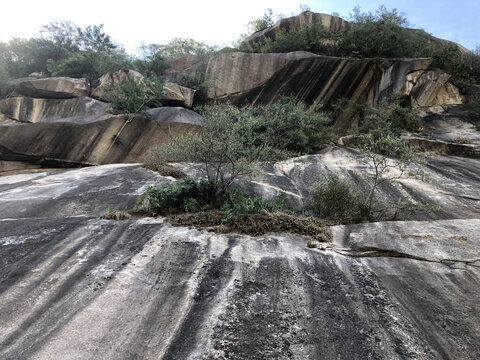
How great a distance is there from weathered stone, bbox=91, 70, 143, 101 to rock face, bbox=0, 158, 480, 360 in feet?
40.9

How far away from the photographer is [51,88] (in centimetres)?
1551

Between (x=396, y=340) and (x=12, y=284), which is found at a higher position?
(x=396, y=340)

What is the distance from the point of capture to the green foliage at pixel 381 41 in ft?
56.0

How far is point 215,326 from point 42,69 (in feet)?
80.9

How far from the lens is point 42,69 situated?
19.6m

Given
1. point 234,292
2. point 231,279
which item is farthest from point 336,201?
point 234,292

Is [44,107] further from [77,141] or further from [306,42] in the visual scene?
[306,42]

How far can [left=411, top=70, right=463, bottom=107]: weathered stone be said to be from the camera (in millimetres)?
15945

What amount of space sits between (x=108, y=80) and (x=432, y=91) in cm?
2082

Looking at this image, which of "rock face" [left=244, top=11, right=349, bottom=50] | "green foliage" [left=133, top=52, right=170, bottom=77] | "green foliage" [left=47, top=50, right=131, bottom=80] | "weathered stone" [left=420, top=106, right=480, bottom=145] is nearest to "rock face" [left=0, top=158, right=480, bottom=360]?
"weathered stone" [left=420, top=106, right=480, bottom=145]

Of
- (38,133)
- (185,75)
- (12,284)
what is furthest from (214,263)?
(185,75)

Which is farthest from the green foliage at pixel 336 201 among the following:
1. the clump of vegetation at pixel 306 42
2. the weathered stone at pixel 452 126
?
the clump of vegetation at pixel 306 42

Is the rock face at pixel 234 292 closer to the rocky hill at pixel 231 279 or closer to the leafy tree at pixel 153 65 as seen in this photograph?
the rocky hill at pixel 231 279

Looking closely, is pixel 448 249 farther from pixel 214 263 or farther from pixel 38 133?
pixel 38 133
